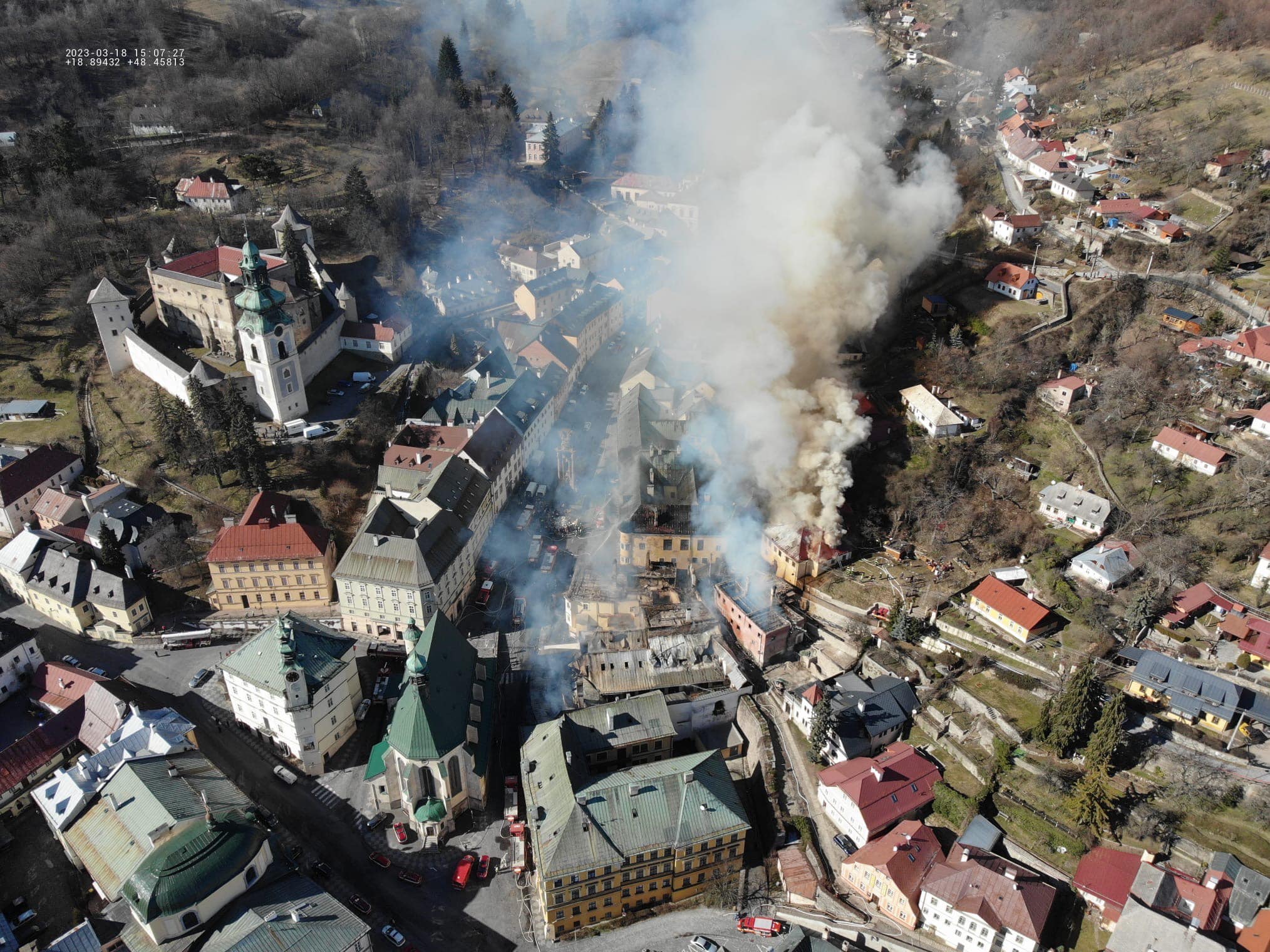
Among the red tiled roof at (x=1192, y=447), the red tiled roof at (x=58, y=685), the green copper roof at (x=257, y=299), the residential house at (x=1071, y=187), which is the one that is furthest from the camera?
the residential house at (x=1071, y=187)

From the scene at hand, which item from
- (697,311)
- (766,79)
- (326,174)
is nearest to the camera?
(766,79)

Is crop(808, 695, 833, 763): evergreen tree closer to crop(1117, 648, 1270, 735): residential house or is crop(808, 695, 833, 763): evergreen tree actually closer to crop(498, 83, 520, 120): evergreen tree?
crop(1117, 648, 1270, 735): residential house

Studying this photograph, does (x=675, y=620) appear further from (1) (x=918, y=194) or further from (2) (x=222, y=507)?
(1) (x=918, y=194)

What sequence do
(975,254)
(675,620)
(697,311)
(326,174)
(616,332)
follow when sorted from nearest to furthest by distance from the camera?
1. (675,620)
2. (697,311)
3. (975,254)
4. (616,332)
5. (326,174)

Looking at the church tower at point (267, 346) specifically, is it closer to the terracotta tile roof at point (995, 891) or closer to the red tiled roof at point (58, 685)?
the red tiled roof at point (58, 685)

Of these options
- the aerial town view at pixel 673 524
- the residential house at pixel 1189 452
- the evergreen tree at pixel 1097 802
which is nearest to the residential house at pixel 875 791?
the aerial town view at pixel 673 524

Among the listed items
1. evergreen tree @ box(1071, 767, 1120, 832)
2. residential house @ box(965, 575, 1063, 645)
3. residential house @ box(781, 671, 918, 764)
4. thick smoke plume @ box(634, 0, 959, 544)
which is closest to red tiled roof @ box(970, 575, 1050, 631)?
residential house @ box(965, 575, 1063, 645)

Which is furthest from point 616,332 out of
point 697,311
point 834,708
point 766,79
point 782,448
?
point 834,708

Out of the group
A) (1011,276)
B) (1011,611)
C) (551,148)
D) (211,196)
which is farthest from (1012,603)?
(551,148)
